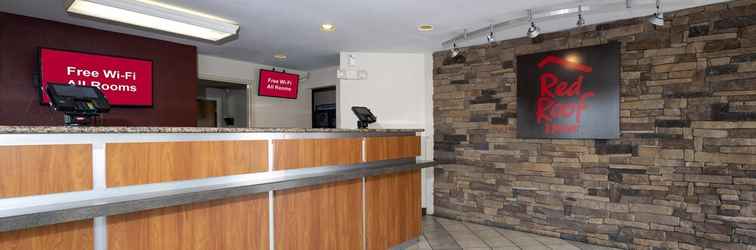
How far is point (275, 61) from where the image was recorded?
19.7 ft

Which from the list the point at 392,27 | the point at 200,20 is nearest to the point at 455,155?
the point at 392,27

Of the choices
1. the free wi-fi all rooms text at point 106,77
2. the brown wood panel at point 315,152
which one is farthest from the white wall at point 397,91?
the free wi-fi all rooms text at point 106,77

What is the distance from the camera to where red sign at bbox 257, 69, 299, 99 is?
6.14 meters

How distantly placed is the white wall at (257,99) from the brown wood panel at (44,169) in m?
3.97

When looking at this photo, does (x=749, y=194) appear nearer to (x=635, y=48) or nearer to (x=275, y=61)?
(x=635, y=48)

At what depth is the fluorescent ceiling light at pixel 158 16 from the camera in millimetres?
2957

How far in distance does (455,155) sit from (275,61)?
10.2ft

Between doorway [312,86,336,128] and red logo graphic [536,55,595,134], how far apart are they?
3.92 meters

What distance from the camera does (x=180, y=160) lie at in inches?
83.7

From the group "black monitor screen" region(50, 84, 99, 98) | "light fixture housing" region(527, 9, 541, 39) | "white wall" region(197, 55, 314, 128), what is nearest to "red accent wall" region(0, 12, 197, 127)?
"white wall" region(197, 55, 314, 128)

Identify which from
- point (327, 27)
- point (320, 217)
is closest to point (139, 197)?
point (320, 217)

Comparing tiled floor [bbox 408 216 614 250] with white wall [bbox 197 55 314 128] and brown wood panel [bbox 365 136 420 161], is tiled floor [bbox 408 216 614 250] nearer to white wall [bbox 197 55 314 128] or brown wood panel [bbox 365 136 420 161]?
brown wood panel [bbox 365 136 420 161]

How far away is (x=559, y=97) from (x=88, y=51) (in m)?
5.00

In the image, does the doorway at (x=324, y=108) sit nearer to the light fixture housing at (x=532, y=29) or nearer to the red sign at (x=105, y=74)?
the red sign at (x=105, y=74)
